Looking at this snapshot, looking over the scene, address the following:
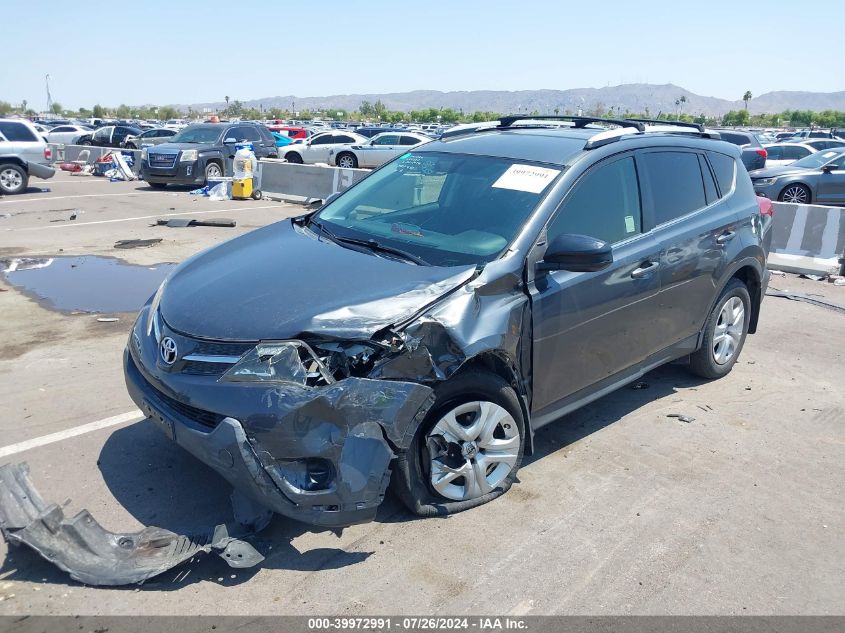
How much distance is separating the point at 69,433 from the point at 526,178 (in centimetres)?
323

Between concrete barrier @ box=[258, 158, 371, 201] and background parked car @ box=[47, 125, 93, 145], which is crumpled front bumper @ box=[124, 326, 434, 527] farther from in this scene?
background parked car @ box=[47, 125, 93, 145]

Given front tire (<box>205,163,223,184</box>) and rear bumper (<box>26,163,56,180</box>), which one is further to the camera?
front tire (<box>205,163,223,184</box>)

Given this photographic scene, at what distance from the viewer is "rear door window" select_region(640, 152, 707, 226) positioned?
4.90 metres

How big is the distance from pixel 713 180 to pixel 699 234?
639 millimetres

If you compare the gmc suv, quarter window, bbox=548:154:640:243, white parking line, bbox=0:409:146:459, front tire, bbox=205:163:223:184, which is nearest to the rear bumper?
the gmc suv

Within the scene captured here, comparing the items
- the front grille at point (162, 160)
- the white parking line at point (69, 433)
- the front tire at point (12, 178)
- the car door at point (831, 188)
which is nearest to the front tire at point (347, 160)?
the front grille at point (162, 160)

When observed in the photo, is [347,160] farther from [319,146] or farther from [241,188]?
[241,188]

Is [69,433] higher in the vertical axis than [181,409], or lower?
lower

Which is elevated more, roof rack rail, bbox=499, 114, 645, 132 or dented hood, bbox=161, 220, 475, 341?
roof rack rail, bbox=499, 114, 645, 132

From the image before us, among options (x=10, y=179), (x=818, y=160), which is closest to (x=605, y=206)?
(x=818, y=160)

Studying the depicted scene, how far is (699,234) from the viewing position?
203 inches

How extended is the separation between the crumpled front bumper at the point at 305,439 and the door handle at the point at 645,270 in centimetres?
196

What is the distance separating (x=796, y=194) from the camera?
51.7 feet

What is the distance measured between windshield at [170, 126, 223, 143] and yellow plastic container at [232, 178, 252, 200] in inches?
145
